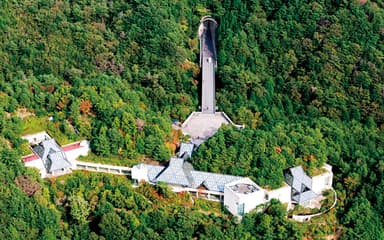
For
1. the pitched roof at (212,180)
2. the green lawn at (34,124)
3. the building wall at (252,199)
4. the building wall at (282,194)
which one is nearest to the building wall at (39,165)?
the green lawn at (34,124)

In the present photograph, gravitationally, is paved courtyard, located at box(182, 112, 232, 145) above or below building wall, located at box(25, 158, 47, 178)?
below

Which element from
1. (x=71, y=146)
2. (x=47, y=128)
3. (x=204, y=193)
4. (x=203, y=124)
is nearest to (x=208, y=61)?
(x=203, y=124)

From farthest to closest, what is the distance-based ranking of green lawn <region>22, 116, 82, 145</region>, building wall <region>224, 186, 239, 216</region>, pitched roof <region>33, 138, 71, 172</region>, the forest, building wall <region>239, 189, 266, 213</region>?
1. green lawn <region>22, 116, 82, 145</region>
2. pitched roof <region>33, 138, 71, 172</region>
3. the forest
4. building wall <region>224, 186, 239, 216</region>
5. building wall <region>239, 189, 266, 213</region>

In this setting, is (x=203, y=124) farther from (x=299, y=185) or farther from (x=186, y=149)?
(x=299, y=185)

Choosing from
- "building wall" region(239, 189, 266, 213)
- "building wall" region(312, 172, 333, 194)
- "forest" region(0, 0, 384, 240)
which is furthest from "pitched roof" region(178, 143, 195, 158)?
"building wall" region(312, 172, 333, 194)

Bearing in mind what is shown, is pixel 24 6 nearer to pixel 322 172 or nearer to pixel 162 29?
pixel 162 29

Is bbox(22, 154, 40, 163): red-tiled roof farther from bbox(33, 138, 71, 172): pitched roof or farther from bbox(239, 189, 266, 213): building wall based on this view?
bbox(239, 189, 266, 213): building wall

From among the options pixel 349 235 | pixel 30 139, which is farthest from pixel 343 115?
pixel 30 139
